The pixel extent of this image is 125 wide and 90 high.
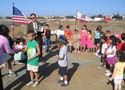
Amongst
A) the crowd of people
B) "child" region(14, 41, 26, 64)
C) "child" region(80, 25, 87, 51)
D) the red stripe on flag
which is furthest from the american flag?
"child" region(80, 25, 87, 51)

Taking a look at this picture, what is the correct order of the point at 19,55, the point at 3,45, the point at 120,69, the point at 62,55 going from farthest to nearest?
the point at 19,55 → the point at 62,55 → the point at 120,69 → the point at 3,45

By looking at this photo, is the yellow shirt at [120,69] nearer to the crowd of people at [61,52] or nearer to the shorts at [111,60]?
the crowd of people at [61,52]

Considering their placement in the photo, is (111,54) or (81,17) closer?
(111,54)

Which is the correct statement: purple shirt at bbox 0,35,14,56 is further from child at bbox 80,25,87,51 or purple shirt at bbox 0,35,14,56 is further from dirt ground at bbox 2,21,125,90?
child at bbox 80,25,87,51

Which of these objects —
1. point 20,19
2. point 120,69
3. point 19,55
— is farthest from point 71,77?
point 20,19

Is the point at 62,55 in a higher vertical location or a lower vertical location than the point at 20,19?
lower

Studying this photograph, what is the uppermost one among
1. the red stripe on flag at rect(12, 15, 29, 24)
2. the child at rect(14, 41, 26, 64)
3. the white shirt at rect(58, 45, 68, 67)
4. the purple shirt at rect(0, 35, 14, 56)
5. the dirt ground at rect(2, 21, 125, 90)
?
the red stripe on flag at rect(12, 15, 29, 24)

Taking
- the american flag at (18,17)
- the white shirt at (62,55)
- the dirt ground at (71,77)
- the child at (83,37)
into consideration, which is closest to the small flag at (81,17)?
the child at (83,37)

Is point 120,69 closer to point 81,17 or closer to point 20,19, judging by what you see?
point 20,19

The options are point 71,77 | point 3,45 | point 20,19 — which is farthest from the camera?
point 20,19

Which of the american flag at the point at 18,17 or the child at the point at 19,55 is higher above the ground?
the american flag at the point at 18,17

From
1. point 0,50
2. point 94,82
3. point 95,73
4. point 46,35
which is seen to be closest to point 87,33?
point 46,35

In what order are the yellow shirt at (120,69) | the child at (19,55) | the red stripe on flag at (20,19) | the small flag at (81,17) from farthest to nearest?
the small flag at (81,17), the red stripe on flag at (20,19), the child at (19,55), the yellow shirt at (120,69)

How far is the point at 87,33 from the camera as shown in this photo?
16.8 m
